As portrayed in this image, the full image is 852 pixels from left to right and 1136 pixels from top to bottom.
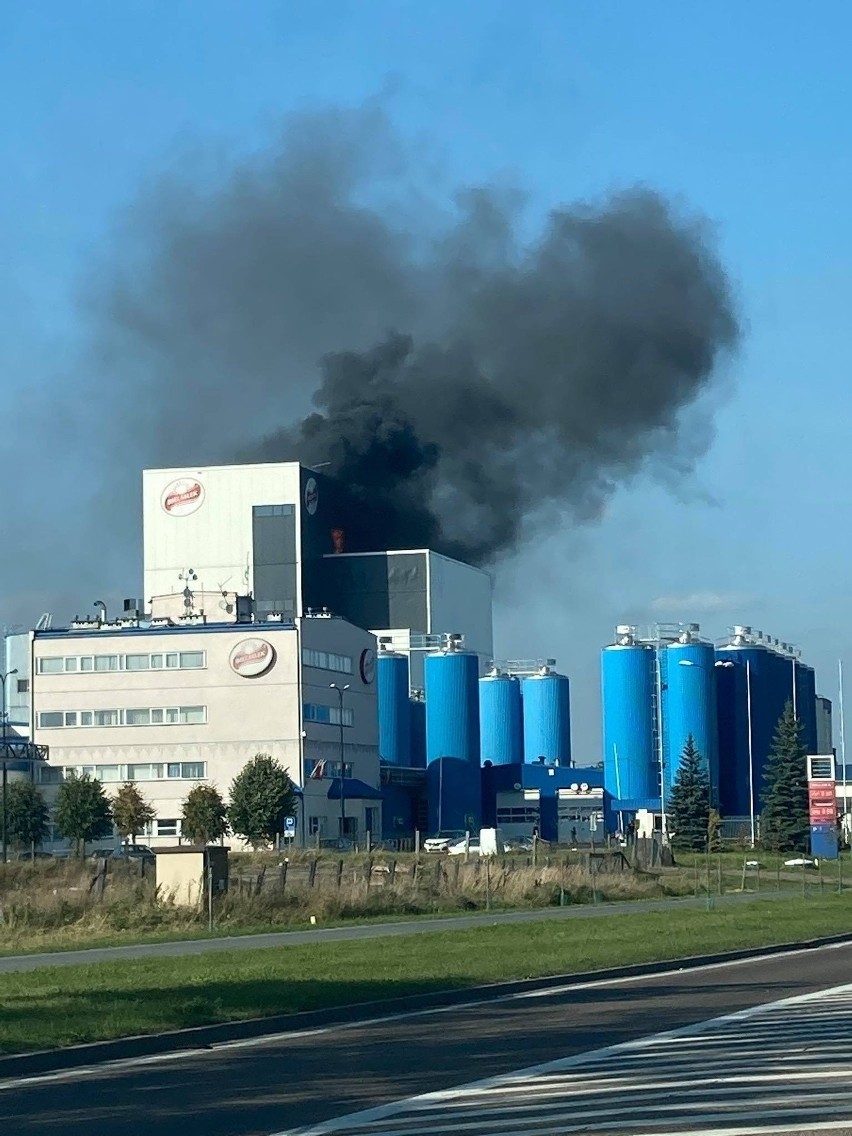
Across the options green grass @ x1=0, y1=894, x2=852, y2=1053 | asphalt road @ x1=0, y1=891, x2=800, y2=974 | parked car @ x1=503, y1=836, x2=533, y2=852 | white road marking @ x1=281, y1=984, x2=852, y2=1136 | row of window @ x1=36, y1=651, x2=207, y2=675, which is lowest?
parked car @ x1=503, y1=836, x2=533, y2=852

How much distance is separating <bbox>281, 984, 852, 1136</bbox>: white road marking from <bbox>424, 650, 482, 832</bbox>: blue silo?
87.1 metres

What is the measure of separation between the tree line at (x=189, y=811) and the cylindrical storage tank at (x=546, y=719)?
1402 inches

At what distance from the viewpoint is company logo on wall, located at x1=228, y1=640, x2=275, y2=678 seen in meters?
87.9

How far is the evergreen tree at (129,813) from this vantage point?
83.2 metres

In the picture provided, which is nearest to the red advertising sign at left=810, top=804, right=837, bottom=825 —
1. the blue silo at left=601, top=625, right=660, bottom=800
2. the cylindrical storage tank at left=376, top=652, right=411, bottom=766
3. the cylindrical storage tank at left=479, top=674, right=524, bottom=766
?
the blue silo at left=601, top=625, right=660, bottom=800

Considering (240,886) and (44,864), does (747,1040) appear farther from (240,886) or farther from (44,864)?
(44,864)

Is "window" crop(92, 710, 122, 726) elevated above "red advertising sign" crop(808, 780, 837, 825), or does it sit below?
above

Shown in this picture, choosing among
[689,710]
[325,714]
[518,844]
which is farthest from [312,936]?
[689,710]

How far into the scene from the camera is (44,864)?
155ft

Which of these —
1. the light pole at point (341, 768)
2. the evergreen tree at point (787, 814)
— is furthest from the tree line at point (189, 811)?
the evergreen tree at point (787, 814)

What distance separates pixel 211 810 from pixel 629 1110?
72961mm

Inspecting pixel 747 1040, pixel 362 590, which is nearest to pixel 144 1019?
pixel 747 1040

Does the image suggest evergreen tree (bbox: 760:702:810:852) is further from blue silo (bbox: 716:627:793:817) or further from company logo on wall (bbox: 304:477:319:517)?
company logo on wall (bbox: 304:477:319:517)

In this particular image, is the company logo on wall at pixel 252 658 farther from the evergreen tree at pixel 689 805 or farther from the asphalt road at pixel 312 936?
the asphalt road at pixel 312 936
